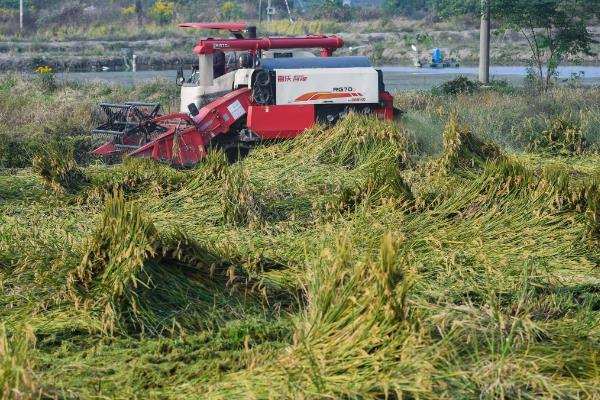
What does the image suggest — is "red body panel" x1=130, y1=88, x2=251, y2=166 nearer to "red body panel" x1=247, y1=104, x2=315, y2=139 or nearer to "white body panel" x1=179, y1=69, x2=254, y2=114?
"red body panel" x1=247, y1=104, x2=315, y2=139

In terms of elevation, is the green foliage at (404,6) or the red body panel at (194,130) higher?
the green foliage at (404,6)

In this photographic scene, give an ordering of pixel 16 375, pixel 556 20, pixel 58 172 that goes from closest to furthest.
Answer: pixel 16 375
pixel 58 172
pixel 556 20

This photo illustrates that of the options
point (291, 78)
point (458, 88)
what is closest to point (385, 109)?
point (291, 78)

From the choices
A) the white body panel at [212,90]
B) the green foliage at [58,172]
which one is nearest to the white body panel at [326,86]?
the white body panel at [212,90]

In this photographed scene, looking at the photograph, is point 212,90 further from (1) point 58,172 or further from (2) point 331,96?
(1) point 58,172

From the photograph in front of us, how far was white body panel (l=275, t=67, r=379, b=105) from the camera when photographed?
614 inches

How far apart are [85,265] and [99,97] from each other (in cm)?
1741

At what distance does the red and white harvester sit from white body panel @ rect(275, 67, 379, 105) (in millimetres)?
15

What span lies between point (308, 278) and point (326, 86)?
9.46 metres

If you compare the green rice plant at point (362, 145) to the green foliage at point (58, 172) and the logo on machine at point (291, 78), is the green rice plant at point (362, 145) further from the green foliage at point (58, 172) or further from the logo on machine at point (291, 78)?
the green foliage at point (58, 172)

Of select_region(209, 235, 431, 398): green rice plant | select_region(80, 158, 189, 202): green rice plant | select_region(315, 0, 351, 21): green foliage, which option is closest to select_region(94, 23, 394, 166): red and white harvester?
select_region(80, 158, 189, 202): green rice plant

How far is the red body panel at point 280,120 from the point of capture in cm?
1529

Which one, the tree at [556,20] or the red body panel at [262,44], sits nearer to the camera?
the red body panel at [262,44]

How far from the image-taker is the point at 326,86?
51.5ft
